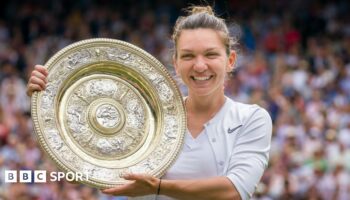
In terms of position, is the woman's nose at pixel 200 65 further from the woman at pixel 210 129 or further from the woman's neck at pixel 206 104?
the woman's neck at pixel 206 104

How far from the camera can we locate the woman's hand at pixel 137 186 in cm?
384

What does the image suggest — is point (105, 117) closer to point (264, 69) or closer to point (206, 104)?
Result: point (206, 104)

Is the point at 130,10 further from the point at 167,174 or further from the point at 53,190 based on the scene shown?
the point at 167,174

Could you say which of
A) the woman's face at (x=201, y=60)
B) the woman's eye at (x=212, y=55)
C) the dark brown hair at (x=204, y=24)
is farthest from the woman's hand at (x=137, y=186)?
the dark brown hair at (x=204, y=24)

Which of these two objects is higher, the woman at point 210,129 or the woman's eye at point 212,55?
the woman's eye at point 212,55

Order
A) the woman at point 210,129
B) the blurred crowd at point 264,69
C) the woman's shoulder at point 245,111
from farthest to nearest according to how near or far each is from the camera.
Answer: the blurred crowd at point 264,69 → the woman's shoulder at point 245,111 → the woman at point 210,129

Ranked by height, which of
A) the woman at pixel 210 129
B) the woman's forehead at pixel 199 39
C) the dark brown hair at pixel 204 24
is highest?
the dark brown hair at pixel 204 24

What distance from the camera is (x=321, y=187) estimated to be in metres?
10.1

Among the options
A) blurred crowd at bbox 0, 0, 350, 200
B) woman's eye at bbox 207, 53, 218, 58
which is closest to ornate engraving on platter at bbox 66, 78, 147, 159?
woman's eye at bbox 207, 53, 218, 58

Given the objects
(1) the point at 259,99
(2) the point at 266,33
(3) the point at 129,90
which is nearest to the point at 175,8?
(2) the point at 266,33

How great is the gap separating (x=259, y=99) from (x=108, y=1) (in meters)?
4.90

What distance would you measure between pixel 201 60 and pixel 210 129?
30 cm

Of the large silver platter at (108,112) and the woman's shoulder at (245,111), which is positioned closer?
the large silver platter at (108,112)

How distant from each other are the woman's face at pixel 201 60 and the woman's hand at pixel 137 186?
1.48 ft
